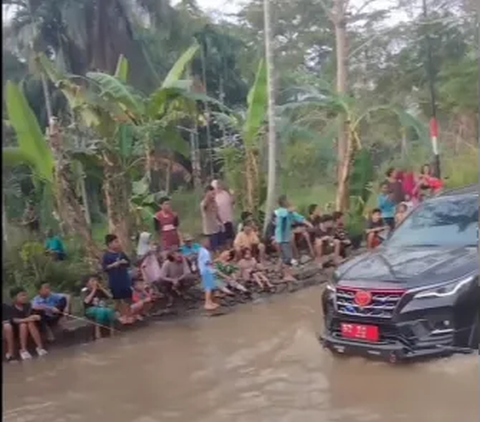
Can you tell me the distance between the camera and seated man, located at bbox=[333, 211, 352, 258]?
22.5 ft

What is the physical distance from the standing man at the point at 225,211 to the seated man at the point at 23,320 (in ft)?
6.51

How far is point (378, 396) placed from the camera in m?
4.48

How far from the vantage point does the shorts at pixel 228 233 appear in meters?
7.13

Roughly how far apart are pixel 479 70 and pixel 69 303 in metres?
3.53

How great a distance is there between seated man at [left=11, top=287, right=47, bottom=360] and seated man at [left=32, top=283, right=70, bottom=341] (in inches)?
3.9

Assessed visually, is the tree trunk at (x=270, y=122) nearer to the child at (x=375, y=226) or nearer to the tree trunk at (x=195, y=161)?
the tree trunk at (x=195, y=161)

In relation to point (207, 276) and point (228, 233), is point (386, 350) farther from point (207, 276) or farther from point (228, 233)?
point (228, 233)

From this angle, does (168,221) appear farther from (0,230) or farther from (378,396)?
(0,230)

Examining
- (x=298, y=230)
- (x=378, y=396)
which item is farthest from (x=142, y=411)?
(x=298, y=230)

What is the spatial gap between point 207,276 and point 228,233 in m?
0.66

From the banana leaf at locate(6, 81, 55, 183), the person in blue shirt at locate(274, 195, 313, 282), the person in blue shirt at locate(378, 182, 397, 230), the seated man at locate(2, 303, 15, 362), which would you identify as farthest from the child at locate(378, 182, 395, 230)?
the seated man at locate(2, 303, 15, 362)

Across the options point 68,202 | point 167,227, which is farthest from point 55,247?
point 167,227

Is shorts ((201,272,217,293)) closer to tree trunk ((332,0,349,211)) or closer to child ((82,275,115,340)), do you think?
child ((82,275,115,340))

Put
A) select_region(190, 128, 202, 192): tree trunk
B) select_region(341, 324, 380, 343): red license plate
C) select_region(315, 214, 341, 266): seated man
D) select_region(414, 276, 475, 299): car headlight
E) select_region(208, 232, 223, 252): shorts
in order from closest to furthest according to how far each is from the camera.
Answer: select_region(414, 276, 475, 299): car headlight, select_region(341, 324, 380, 343): red license plate, select_region(315, 214, 341, 266): seated man, select_region(208, 232, 223, 252): shorts, select_region(190, 128, 202, 192): tree trunk
